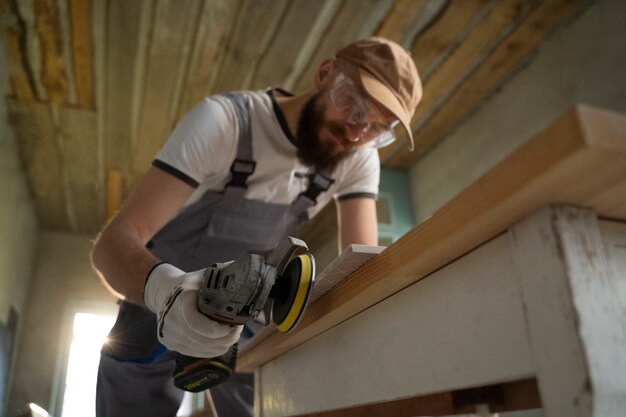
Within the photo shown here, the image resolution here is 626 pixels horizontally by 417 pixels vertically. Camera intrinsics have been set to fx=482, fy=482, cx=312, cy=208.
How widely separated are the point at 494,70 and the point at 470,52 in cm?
21

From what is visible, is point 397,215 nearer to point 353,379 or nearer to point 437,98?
point 437,98

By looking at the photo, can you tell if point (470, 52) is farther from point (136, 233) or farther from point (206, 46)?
point (136, 233)

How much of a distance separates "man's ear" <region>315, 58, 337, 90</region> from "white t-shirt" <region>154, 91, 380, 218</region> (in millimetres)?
138

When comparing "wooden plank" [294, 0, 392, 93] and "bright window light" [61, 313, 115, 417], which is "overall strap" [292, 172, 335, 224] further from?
"bright window light" [61, 313, 115, 417]

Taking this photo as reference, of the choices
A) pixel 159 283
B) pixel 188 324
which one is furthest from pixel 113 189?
pixel 188 324

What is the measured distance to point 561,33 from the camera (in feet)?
7.36

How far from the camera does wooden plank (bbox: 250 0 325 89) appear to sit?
7.11ft

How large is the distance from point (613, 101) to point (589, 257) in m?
1.88

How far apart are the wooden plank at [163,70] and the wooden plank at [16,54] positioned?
0.59 metres

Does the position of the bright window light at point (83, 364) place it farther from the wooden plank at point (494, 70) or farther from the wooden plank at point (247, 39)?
the wooden plank at point (494, 70)

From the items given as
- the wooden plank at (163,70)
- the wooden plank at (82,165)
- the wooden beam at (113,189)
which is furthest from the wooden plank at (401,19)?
the wooden beam at (113,189)

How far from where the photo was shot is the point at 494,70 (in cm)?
252

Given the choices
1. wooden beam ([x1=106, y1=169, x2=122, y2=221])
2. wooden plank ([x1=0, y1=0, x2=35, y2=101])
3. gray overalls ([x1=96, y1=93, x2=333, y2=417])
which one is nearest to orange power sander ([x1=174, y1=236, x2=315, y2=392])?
gray overalls ([x1=96, y1=93, x2=333, y2=417])

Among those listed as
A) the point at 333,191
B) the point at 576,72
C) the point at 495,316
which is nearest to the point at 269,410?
the point at 333,191
